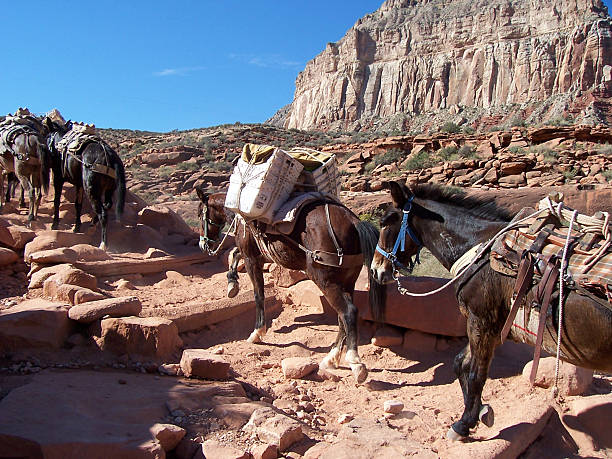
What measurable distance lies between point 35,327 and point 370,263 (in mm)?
3739

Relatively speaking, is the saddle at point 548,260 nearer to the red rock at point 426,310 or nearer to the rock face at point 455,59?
the red rock at point 426,310

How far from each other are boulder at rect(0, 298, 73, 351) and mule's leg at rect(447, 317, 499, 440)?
4080 mm

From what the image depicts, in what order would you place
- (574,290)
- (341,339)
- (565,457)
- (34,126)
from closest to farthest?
(574,290) < (565,457) < (341,339) < (34,126)

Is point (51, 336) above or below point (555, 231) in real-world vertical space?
below

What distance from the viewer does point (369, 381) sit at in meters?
5.19

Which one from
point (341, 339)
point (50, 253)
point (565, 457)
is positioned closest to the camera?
point (565, 457)

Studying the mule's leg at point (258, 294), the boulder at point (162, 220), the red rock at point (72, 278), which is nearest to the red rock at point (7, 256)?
the red rock at point (72, 278)

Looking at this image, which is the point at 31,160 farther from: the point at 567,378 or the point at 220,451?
the point at 567,378

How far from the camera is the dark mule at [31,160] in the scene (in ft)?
32.6

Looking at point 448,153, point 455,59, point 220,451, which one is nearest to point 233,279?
point 220,451

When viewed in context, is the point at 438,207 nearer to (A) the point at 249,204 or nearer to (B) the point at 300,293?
(A) the point at 249,204

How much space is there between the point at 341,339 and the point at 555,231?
2926 millimetres

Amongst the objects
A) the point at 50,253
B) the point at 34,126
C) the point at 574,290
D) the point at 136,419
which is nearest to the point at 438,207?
the point at 574,290

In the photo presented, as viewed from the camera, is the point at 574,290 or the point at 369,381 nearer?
the point at 574,290
